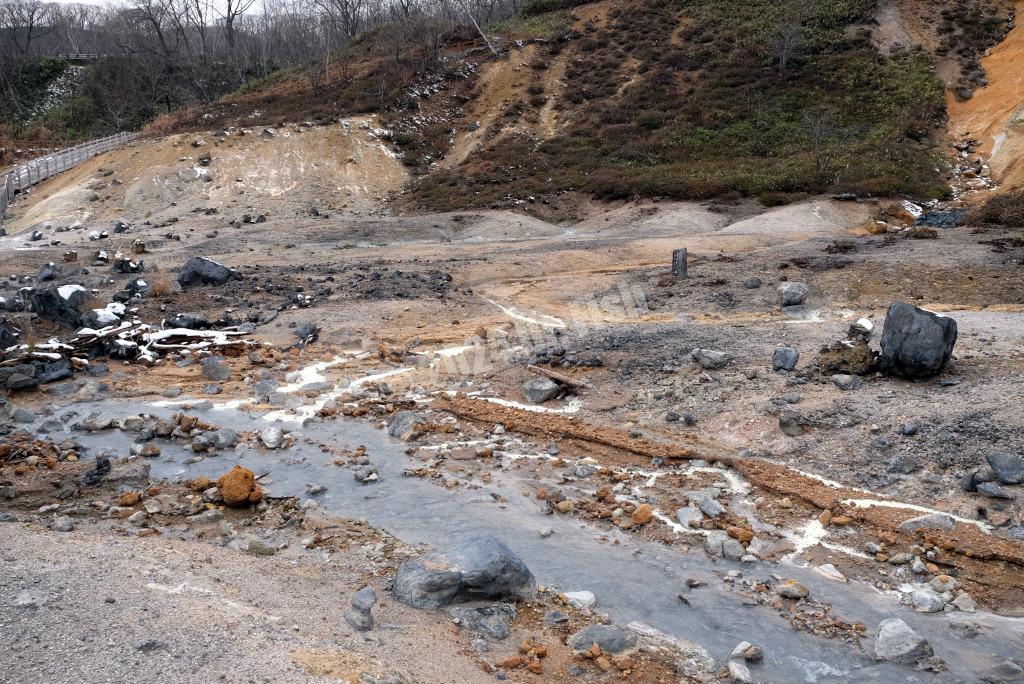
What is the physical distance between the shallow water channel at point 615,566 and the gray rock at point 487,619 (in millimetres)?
747

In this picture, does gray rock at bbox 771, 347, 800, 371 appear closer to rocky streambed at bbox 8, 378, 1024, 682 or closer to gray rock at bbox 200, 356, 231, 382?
rocky streambed at bbox 8, 378, 1024, 682

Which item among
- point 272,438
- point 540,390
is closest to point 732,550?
point 540,390

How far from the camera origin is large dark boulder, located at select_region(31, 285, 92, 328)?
13609 millimetres

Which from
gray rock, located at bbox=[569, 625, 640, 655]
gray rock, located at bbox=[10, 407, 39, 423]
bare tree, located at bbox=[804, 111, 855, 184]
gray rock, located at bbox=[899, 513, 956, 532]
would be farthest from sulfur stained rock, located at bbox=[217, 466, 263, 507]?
bare tree, located at bbox=[804, 111, 855, 184]

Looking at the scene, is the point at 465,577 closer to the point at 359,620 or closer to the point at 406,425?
the point at 359,620

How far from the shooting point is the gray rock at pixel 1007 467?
24.5 feet

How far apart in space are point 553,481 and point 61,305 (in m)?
10.1

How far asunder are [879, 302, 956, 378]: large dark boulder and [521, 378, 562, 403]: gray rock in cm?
424

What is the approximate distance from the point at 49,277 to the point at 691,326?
45.8ft

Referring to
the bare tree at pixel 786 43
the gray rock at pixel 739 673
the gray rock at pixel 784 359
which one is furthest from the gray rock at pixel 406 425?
the bare tree at pixel 786 43

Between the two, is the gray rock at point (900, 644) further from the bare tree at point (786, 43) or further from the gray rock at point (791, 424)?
the bare tree at point (786, 43)

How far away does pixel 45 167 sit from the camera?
32.4 meters

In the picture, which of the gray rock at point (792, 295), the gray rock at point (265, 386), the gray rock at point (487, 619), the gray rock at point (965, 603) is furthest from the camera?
the gray rock at point (792, 295)

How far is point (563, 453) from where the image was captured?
909 centimetres
